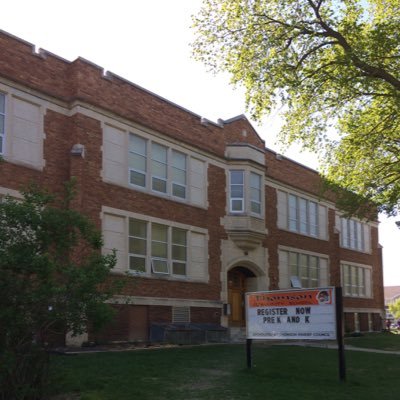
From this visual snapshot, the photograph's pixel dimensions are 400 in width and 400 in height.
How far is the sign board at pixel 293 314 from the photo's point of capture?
10.4m

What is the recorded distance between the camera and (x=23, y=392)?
7.56m

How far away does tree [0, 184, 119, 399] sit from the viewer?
7.50 m

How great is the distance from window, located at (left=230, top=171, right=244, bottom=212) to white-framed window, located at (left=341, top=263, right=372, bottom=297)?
1214 centimetres

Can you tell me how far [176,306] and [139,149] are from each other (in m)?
6.04

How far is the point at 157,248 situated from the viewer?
21188 mm

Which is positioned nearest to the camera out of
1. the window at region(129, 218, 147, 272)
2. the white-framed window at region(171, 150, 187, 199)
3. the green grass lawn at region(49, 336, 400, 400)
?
the green grass lawn at region(49, 336, 400, 400)

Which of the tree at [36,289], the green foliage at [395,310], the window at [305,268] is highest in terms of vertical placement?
the window at [305,268]

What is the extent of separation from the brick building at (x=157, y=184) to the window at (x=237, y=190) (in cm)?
4

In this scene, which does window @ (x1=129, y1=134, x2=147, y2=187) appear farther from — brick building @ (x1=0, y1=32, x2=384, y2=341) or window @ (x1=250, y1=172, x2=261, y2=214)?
window @ (x1=250, y1=172, x2=261, y2=214)

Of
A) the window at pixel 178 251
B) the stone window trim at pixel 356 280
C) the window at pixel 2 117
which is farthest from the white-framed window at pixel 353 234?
the window at pixel 2 117

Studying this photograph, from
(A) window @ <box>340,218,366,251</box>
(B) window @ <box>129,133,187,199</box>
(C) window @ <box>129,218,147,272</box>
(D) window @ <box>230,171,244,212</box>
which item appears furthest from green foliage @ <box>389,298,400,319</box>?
(C) window @ <box>129,218,147,272</box>

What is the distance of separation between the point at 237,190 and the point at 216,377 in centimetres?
1534

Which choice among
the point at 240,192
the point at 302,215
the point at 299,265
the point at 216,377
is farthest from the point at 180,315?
the point at 302,215

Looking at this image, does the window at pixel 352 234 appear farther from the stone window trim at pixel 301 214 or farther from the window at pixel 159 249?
the window at pixel 159 249
